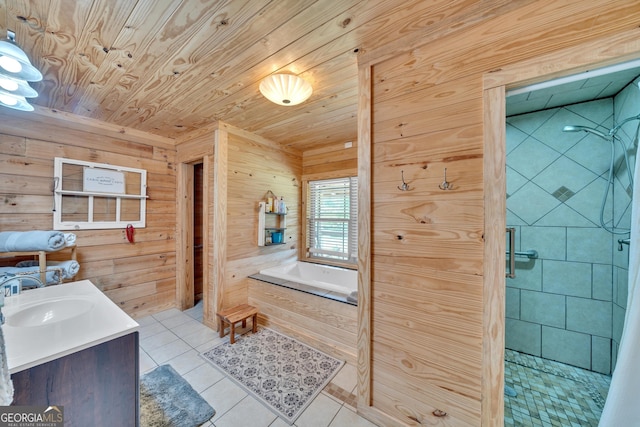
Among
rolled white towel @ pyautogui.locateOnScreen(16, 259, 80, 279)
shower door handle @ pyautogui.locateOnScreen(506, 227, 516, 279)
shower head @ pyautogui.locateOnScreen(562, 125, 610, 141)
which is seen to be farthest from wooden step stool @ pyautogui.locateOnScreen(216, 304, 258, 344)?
shower head @ pyautogui.locateOnScreen(562, 125, 610, 141)

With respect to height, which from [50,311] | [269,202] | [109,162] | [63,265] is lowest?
[50,311]

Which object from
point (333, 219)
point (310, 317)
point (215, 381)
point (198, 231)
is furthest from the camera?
point (198, 231)

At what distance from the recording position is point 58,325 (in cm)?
108

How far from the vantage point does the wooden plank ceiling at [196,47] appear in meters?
1.14

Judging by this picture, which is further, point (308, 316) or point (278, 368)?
point (308, 316)

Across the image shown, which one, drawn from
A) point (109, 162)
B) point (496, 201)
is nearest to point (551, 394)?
point (496, 201)

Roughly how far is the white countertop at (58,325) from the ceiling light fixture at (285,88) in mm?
1664

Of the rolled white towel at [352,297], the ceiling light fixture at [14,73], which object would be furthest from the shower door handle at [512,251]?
the ceiling light fixture at [14,73]

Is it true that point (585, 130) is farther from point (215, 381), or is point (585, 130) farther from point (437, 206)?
point (215, 381)

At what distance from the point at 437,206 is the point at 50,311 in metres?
2.30

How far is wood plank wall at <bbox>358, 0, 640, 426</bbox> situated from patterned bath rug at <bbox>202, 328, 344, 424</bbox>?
1.57 feet

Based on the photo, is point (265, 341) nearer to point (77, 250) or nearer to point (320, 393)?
point (320, 393)

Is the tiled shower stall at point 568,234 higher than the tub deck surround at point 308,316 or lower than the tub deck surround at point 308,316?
higher
